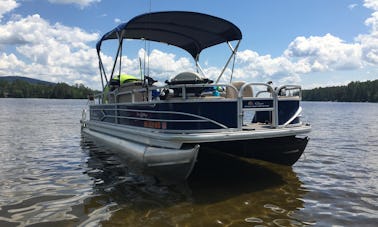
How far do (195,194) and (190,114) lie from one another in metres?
1.40

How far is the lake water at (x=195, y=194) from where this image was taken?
5066 millimetres

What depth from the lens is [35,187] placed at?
6.73 metres

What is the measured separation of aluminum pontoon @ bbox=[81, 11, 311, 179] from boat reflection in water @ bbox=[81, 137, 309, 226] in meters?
0.37

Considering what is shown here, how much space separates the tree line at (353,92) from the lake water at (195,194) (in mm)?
109013

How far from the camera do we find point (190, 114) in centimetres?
626

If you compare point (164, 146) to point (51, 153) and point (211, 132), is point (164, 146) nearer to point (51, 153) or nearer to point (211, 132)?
point (211, 132)

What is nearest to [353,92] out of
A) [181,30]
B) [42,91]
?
[42,91]

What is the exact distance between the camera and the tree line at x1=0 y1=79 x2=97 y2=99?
5374 inches

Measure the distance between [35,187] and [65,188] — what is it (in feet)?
1.97

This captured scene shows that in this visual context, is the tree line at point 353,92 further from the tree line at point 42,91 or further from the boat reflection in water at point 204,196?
the boat reflection in water at point 204,196

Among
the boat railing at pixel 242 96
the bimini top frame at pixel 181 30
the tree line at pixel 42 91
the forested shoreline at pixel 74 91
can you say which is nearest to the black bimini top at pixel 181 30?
the bimini top frame at pixel 181 30

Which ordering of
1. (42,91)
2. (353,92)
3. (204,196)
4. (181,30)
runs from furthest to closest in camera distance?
(42,91) → (353,92) → (181,30) → (204,196)

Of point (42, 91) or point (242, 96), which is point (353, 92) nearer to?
point (42, 91)

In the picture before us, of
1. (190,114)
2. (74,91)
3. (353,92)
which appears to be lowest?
(190,114)
